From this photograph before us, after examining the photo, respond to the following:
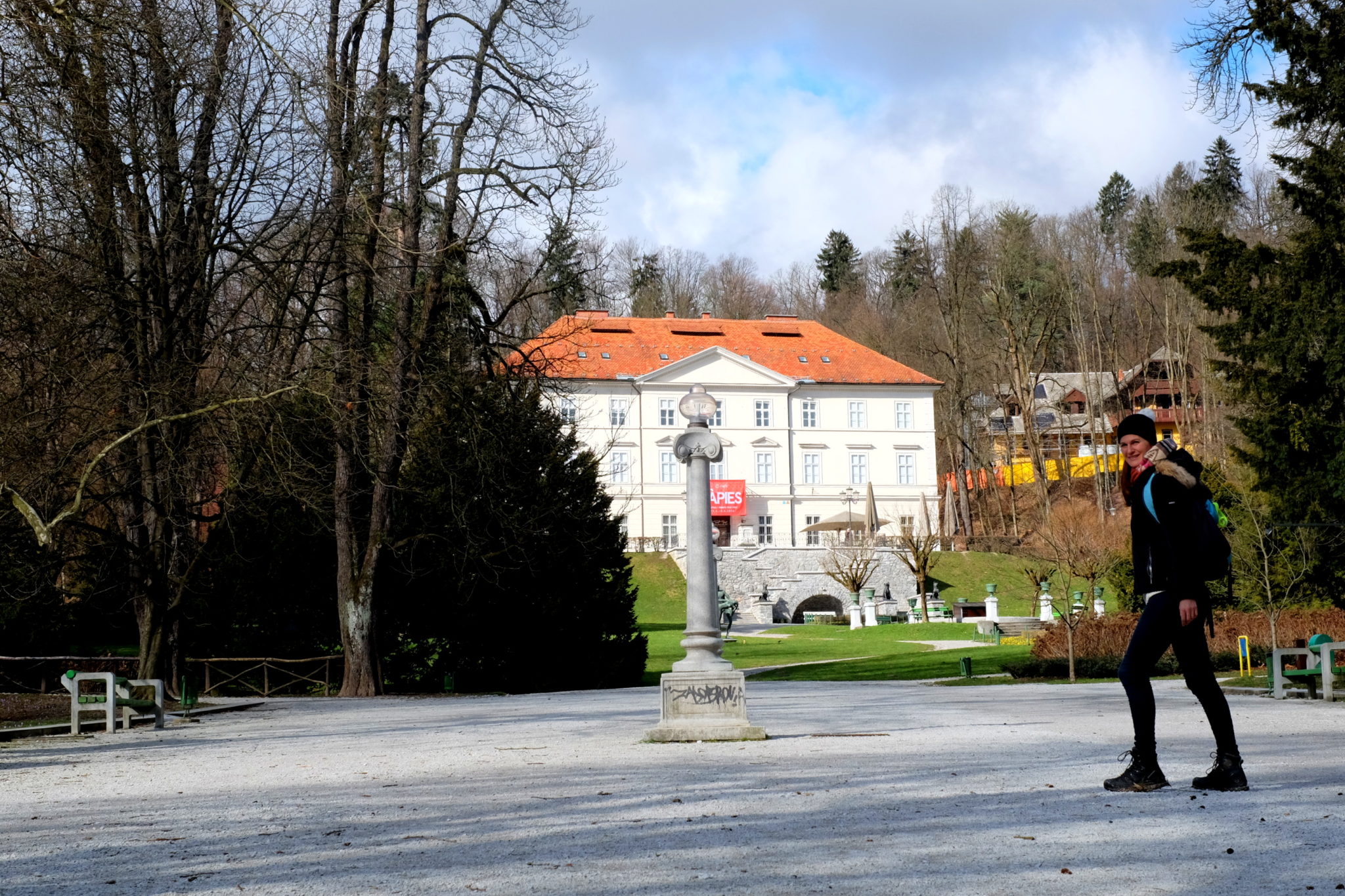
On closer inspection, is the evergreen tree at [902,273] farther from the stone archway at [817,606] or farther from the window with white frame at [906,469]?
the stone archway at [817,606]

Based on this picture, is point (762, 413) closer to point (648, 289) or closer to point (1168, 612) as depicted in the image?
point (648, 289)

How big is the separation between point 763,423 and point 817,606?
12.7m

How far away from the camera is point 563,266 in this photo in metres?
21.8

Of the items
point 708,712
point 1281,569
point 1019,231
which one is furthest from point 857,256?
point 708,712

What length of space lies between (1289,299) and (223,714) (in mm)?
14224

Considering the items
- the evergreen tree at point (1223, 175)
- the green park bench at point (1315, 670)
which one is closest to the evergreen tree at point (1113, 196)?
the evergreen tree at point (1223, 175)

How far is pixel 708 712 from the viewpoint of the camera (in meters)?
10.7

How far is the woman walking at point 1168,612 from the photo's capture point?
6.26 m

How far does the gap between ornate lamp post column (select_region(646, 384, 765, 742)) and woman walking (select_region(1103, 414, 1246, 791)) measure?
172 inches

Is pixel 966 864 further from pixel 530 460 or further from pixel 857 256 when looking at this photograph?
pixel 857 256

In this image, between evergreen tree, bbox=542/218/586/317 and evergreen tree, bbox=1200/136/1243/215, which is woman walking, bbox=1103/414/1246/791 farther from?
evergreen tree, bbox=1200/136/1243/215

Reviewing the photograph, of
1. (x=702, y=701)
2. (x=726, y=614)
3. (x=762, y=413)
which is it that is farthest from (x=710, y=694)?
(x=762, y=413)

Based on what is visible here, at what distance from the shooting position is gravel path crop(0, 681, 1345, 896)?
15.6 feet

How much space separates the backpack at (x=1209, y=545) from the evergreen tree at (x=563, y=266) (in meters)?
13.4
